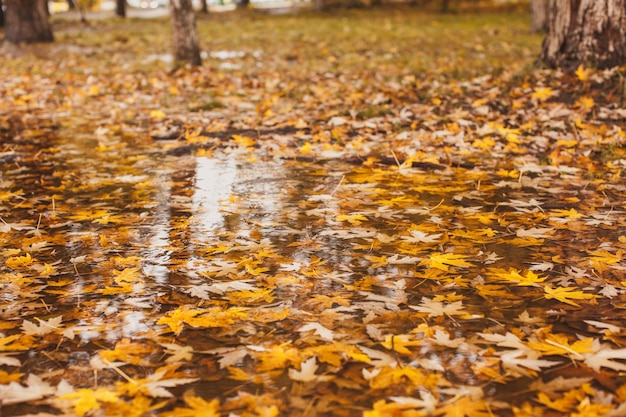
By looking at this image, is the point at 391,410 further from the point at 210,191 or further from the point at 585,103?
the point at 585,103

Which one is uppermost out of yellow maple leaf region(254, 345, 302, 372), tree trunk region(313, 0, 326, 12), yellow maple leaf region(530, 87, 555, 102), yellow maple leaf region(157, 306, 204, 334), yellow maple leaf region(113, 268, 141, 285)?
tree trunk region(313, 0, 326, 12)

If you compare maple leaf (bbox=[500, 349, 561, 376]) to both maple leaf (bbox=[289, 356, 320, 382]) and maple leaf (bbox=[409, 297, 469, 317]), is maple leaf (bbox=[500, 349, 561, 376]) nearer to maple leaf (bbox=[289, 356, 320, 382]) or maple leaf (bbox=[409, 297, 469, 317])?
maple leaf (bbox=[409, 297, 469, 317])

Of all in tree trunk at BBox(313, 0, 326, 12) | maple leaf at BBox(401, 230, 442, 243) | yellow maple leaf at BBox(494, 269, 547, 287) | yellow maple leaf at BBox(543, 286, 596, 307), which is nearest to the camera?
yellow maple leaf at BBox(543, 286, 596, 307)

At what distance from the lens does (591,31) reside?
715cm

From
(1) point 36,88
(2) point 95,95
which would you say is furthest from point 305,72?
(1) point 36,88

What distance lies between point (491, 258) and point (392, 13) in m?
23.7

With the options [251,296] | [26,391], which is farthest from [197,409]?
[251,296]

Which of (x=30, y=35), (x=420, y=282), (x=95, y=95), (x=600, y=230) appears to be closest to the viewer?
(x=420, y=282)

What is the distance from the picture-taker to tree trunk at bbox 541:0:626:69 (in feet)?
23.1

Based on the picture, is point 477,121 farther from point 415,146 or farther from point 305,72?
point 305,72

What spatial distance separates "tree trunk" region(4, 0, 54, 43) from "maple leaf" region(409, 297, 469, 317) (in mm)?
15007

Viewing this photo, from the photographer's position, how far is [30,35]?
15305mm

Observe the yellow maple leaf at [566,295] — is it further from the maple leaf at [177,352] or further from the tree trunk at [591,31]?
the tree trunk at [591,31]

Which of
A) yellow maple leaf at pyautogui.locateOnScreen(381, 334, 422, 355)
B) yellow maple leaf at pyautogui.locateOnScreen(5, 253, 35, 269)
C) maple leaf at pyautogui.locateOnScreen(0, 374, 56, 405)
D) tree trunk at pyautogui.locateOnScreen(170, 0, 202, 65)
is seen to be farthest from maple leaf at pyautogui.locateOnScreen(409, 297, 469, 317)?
tree trunk at pyautogui.locateOnScreen(170, 0, 202, 65)
